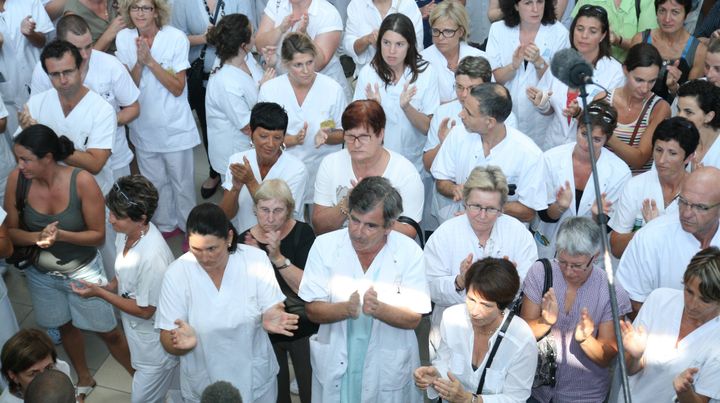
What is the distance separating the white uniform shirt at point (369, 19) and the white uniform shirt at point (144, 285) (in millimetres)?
2658

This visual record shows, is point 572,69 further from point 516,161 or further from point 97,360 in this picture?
point 97,360

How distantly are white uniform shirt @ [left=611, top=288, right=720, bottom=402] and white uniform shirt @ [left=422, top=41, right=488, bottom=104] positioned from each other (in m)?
2.59

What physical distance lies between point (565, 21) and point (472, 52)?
1692 millimetres

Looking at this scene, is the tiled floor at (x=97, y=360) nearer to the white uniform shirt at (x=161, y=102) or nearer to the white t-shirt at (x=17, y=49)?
the white uniform shirt at (x=161, y=102)

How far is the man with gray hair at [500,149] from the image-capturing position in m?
4.71

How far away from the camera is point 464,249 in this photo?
4332 millimetres

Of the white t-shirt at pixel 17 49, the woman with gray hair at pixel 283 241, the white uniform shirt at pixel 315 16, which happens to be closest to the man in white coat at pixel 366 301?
the woman with gray hair at pixel 283 241

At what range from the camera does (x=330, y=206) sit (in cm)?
486

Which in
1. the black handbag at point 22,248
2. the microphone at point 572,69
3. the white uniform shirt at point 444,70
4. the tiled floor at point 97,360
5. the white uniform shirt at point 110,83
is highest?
the microphone at point 572,69

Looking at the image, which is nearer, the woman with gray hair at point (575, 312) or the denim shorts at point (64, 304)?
the woman with gray hair at point (575, 312)

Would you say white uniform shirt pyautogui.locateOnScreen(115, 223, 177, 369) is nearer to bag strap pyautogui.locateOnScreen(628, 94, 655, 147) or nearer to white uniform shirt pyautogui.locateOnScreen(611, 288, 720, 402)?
white uniform shirt pyautogui.locateOnScreen(611, 288, 720, 402)

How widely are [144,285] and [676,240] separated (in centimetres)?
270

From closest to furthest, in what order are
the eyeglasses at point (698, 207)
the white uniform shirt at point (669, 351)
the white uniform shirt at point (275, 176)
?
1. the white uniform shirt at point (669, 351)
2. the eyeglasses at point (698, 207)
3. the white uniform shirt at point (275, 176)

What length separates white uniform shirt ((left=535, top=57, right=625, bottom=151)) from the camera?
560 cm
